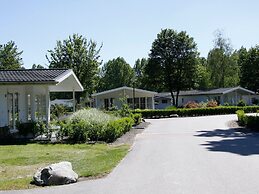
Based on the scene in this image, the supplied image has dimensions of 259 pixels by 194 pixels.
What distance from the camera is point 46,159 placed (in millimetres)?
12664

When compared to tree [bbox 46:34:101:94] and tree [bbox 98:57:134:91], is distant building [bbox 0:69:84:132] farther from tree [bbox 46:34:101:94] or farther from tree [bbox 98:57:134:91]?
tree [bbox 98:57:134:91]

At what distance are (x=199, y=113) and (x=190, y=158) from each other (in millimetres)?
34928

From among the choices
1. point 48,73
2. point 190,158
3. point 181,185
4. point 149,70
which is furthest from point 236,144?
point 149,70

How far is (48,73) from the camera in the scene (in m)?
20.0

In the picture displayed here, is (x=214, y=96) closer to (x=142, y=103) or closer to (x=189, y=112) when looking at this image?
(x=142, y=103)

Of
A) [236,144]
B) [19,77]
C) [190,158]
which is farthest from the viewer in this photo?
[19,77]

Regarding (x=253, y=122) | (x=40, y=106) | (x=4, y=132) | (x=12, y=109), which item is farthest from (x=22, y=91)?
(x=253, y=122)

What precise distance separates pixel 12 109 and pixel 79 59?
105 feet

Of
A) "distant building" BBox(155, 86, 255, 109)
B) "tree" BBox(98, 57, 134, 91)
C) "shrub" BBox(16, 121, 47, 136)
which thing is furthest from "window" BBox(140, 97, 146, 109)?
"shrub" BBox(16, 121, 47, 136)

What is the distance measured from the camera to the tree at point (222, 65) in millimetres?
72000

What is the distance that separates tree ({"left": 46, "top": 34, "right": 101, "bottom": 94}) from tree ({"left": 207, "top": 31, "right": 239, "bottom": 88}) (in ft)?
90.4

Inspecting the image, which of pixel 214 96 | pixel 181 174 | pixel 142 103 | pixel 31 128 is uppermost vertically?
pixel 214 96

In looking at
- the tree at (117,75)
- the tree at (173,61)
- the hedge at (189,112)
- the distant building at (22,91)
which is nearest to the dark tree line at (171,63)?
the tree at (173,61)

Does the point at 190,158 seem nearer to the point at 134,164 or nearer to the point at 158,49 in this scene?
the point at 134,164
